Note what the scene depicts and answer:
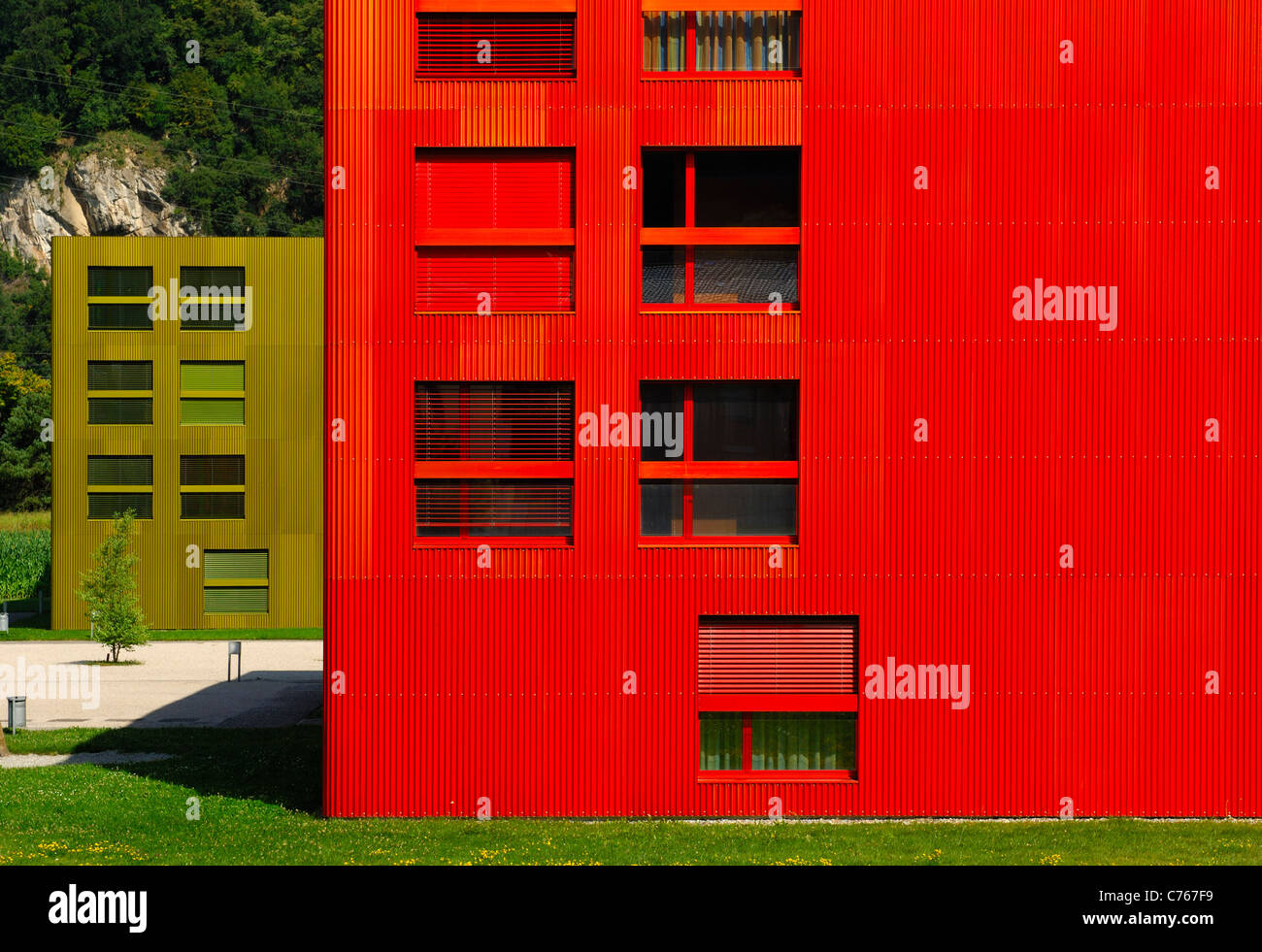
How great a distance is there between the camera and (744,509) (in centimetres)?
1681

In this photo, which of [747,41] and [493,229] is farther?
[747,41]

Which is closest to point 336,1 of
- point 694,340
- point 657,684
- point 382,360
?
point 382,360

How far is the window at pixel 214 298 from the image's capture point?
4756cm

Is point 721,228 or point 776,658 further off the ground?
point 721,228

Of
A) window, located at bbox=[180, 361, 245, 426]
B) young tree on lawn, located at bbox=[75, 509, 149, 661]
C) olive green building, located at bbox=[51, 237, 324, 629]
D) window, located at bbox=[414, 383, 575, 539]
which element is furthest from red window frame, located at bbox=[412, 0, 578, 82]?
window, located at bbox=[180, 361, 245, 426]

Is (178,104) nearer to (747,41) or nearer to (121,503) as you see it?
(121,503)

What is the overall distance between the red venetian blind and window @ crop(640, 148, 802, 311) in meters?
4.30

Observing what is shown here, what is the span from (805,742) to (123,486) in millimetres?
38085

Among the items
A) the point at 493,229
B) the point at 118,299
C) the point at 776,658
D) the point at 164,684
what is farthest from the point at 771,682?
the point at 118,299

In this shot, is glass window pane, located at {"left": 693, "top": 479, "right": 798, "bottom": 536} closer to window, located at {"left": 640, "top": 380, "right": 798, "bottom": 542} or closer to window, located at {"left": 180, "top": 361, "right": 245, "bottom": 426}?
window, located at {"left": 640, "top": 380, "right": 798, "bottom": 542}

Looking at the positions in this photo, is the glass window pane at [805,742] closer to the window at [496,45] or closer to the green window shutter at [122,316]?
the window at [496,45]

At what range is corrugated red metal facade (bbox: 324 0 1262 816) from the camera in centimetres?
1645

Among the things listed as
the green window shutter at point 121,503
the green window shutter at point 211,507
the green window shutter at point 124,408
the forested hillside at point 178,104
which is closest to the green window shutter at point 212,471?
the green window shutter at point 211,507

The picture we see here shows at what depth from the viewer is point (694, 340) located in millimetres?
16703
